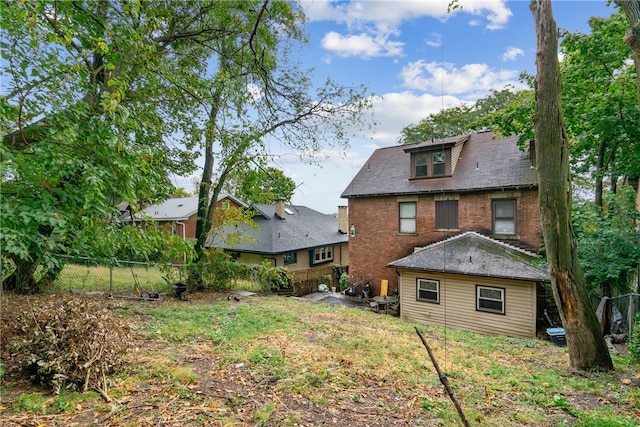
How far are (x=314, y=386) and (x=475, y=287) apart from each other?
10048 millimetres

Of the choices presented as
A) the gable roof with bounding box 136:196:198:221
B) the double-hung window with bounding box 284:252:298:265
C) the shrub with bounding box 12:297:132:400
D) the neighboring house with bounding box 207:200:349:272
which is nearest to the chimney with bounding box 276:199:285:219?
the neighboring house with bounding box 207:200:349:272

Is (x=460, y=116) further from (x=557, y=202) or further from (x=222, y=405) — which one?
(x=222, y=405)

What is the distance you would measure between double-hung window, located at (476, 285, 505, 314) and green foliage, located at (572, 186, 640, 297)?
2662 millimetres

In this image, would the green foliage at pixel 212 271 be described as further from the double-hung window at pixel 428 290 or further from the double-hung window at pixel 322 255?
the double-hung window at pixel 322 255

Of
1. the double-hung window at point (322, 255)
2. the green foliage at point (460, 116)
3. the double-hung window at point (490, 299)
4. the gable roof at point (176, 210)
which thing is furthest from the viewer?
the green foliage at point (460, 116)

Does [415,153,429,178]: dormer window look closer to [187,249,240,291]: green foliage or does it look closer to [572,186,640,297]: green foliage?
[572,186,640,297]: green foliage

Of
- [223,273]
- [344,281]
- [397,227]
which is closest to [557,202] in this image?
[397,227]

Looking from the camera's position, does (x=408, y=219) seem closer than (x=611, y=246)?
No

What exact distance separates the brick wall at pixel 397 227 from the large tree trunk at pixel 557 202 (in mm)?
8015

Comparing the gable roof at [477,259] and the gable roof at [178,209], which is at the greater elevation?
the gable roof at [178,209]

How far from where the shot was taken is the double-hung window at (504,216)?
13.0 meters

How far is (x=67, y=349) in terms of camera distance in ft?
11.6

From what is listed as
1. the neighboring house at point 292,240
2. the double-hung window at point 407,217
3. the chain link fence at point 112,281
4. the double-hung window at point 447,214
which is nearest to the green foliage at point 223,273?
the chain link fence at point 112,281

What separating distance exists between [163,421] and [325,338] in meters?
3.86
